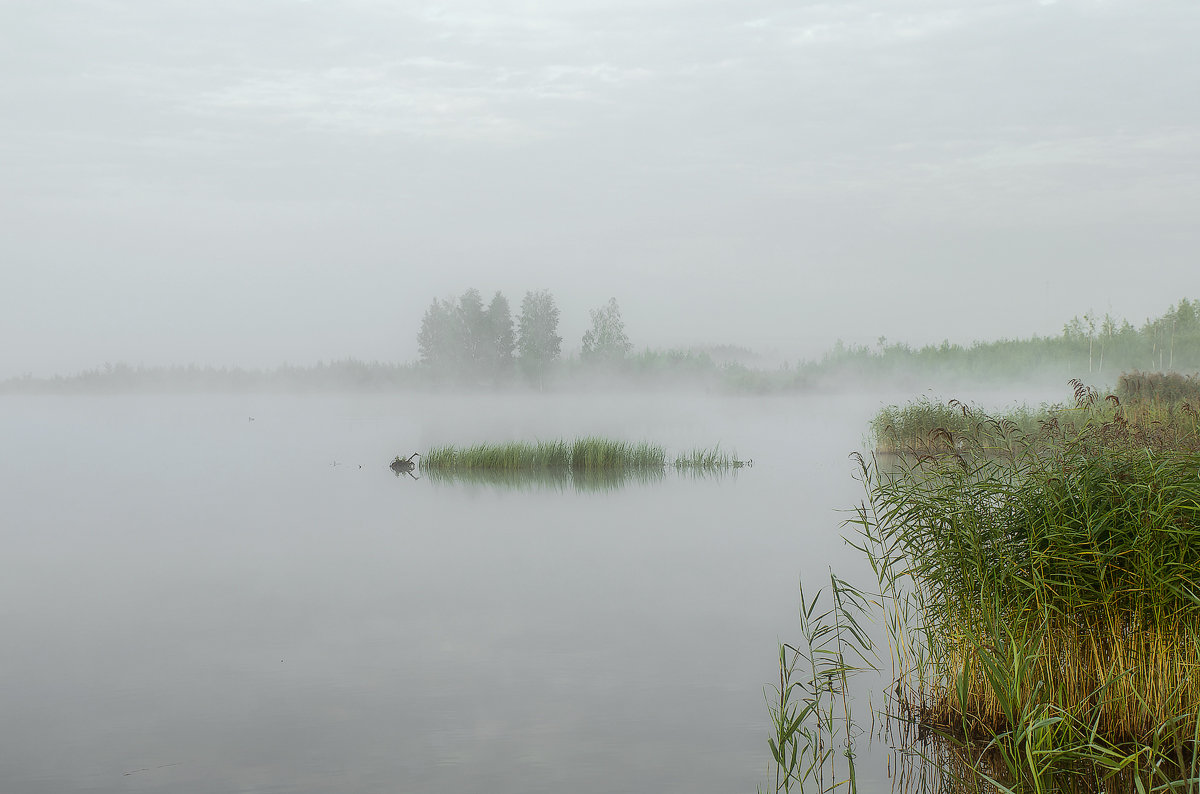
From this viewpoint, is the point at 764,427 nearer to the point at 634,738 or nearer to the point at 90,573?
the point at 90,573

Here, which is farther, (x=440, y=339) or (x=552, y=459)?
(x=440, y=339)

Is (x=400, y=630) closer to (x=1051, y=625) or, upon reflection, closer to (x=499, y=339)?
(x=1051, y=625)

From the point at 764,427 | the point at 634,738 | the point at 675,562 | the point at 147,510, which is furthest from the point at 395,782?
the point at 764,427

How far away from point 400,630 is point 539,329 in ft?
231

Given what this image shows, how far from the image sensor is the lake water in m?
6.69

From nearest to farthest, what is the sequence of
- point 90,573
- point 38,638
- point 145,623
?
point 38,638 → point 145,623 → point 90,573

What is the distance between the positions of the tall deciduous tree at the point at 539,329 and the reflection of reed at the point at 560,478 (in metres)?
55.4

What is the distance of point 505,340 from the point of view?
8231 centimetres

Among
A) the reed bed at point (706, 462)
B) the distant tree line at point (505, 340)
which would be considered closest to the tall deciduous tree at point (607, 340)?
the distant tree line at point (505, 340)

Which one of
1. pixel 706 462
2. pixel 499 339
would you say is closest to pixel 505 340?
pixel 499 339

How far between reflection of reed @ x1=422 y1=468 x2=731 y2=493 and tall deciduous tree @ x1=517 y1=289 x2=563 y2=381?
55416 mm

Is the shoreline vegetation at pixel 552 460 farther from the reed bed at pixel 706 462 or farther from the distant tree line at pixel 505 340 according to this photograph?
the distant tree line at pixel 505 340

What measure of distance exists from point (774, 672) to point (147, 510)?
1644cm

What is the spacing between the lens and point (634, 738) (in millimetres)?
7078
